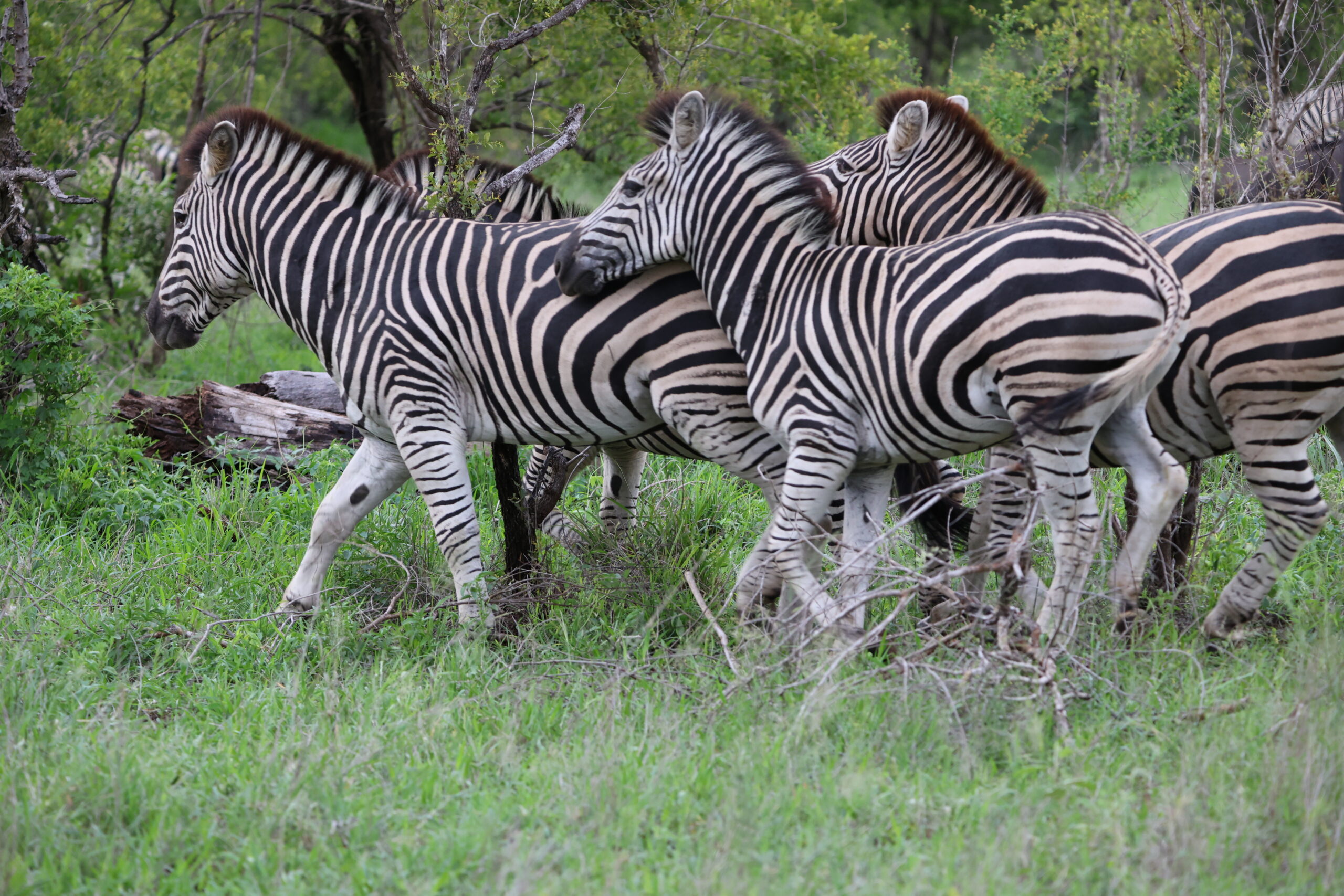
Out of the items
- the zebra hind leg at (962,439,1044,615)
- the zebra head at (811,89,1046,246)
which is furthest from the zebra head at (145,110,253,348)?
the zebra hind leg at (962,439,1044,615)

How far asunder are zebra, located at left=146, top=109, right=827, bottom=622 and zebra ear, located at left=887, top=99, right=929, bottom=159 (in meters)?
1.42

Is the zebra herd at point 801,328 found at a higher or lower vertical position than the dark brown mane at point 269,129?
lower

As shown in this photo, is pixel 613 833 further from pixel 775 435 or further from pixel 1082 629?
pixel 1082 629

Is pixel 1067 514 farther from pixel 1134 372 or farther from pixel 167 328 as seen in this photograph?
pixel 167 328

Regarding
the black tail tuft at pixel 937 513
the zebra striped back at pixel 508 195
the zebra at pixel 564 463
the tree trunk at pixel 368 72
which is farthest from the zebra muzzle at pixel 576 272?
the tree trunk at pixel 368 72

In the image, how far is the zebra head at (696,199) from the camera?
4.60 meters

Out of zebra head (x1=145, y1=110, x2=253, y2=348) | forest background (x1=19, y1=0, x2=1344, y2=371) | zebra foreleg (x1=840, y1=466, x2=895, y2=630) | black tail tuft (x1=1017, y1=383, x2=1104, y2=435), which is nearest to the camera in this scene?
black tail tuft (x1=1017, y1=383, x2=1104, y2=435)

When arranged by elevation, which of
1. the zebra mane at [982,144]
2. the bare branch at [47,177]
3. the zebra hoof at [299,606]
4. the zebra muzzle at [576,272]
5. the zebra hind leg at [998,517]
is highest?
the zebra mane at [982,144]

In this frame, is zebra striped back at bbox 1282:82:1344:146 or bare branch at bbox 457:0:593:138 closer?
bare branch at bbox 457:0:593:138

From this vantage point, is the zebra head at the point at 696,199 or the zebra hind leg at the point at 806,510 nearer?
the zebra hind leg at the point at 806,510

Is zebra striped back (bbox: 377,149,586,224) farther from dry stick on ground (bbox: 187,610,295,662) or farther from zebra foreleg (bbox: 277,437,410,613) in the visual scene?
dry stick on ground (bbox: 187,610,295,662)

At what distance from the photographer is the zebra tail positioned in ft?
12.1

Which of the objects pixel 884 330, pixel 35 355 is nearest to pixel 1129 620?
pixel 884 330

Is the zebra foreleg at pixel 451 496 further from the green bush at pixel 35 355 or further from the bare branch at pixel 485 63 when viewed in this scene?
the green bush at pixel 35 355
